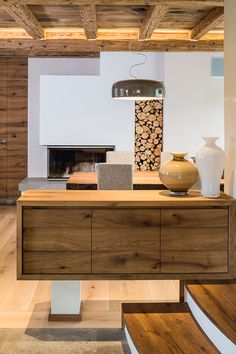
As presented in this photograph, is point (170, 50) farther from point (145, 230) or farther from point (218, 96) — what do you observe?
point (145, 230)

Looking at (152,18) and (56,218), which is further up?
(152,18)

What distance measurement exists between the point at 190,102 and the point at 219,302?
5057 mm

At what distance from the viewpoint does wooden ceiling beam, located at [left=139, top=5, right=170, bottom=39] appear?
4480mm

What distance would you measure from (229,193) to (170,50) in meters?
4.05

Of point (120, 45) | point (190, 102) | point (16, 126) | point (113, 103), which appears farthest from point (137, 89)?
point (16, 126)

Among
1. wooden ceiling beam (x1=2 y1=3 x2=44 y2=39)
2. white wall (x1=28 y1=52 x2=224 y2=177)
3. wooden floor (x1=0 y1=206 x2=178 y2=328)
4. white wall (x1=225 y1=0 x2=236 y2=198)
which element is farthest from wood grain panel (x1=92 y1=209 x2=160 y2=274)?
white wall (x1=28 y1=52 x2=224 y2=177)

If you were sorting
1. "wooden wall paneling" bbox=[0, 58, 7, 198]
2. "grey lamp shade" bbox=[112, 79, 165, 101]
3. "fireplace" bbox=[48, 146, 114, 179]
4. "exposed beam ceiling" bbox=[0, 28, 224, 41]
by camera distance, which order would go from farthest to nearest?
"wooden wall paneling" bbox=[0, 58, 7, 198]
"fireplace" bbox=[48, 146, 114, 179]
"exposed beam ceiling" bbox=[0, 28, 224, 41]
"grey lamp shade" bbox=[112, 79, 165, 101]

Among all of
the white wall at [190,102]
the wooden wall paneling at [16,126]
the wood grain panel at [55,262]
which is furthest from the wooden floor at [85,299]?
the wooden wall paneling at [16,126]

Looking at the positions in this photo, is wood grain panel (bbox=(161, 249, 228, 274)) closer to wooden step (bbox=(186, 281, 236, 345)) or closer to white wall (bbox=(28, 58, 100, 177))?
wooden step (bbox=(186, 281, 236, 345))

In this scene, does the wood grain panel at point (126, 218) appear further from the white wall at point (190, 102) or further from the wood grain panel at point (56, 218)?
the white wall at point (190, 102)

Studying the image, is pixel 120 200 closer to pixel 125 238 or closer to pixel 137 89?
pixel 125 238

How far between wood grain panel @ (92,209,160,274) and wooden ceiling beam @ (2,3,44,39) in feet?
7.15

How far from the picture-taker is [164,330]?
2.87m

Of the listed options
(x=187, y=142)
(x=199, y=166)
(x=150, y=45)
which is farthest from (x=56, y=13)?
(x=187, y=142)
